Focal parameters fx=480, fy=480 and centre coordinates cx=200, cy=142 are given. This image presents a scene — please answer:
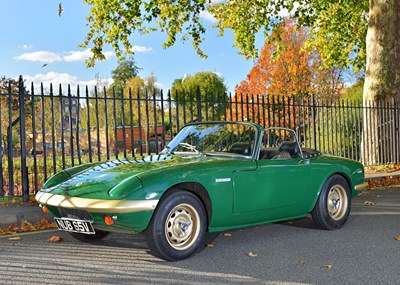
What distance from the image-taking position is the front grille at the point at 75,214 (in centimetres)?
464

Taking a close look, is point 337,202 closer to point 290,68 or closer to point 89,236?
point 89,236

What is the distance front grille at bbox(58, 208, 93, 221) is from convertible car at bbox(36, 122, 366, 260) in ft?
0.04

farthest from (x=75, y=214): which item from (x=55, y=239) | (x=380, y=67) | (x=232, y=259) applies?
(x=380, y=67)

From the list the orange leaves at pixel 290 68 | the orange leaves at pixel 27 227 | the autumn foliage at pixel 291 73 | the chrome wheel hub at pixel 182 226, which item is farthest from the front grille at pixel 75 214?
the orange leaves at pixel 290 68

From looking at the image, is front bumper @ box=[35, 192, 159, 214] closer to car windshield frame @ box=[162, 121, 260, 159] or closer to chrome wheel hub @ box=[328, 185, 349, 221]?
car windshield frame @ box=[162, 121, 260, 159]

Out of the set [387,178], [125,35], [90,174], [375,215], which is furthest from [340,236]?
[125,35]

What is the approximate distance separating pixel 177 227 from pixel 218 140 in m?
1.50

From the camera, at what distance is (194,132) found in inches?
240

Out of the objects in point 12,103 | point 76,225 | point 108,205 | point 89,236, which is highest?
point 12,103

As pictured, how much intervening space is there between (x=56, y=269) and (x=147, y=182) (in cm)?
120

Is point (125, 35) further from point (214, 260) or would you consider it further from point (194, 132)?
point (214, 260)

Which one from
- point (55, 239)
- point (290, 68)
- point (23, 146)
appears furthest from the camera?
point (290, 68)

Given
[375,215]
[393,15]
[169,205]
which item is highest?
[393,15]

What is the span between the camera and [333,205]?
645cm
